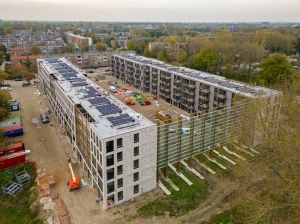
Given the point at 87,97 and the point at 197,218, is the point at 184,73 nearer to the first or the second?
the point at 87,97

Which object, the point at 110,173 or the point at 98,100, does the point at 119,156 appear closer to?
the point at 110,173

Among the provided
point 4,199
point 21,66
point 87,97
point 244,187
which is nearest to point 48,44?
point 21,66

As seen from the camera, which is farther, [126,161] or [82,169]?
[82,169]

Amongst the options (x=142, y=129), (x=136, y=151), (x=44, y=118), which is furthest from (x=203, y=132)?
(x=44, y=118)

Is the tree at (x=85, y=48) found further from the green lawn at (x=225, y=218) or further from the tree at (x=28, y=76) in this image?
the green lawn at (x=225, y=218)

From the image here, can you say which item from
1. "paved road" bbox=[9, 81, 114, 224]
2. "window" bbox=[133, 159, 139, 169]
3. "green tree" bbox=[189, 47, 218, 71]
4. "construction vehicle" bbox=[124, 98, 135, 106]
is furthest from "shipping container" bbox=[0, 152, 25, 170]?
"green tree" bbox=[189, 47, 218, 71]

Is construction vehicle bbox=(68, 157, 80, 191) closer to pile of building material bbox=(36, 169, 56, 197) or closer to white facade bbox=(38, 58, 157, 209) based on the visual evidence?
white facade bbox=(38, 58, 157, 209)
